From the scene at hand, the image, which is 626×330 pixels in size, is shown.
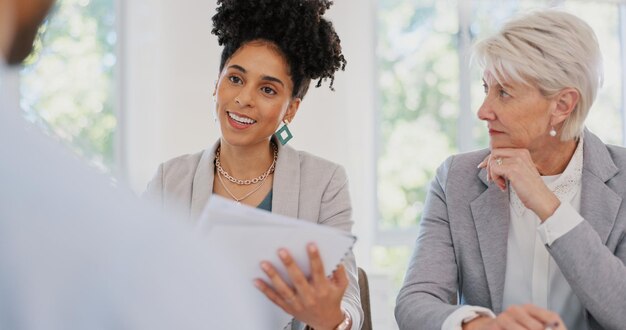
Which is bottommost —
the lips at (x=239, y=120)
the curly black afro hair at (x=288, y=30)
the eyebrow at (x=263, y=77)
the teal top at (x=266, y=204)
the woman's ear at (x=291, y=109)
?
the teal top at (x=266, y=204)

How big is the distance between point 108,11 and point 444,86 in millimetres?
2445

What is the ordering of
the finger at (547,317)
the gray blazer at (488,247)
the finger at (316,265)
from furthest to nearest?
1. the gray blazer at (488,247)
2. the finger at (547,317)
3. the finger at (316,265)

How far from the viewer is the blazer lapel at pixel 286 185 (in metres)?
2.21

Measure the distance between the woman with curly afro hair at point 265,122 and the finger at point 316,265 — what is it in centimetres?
71

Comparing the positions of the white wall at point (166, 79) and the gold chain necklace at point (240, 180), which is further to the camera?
the white wall at point (166, 79)

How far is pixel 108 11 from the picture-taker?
4.92 m

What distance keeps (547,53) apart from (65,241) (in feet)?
5.29

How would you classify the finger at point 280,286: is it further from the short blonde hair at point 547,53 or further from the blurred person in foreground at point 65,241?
the short blonde hair at point 547,53

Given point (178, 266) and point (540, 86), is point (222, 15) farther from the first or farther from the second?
point (178, 266)

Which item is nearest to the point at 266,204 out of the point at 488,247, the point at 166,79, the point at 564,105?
the point at 488,247

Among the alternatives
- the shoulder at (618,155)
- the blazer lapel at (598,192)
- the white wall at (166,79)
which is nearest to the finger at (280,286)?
the blazer lapel at (598,192)

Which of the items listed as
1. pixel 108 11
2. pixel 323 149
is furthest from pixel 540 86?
pixel 108 11

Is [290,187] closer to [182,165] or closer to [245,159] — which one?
[245,159]

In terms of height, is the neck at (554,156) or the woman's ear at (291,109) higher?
the woman's ear at (291,109)
